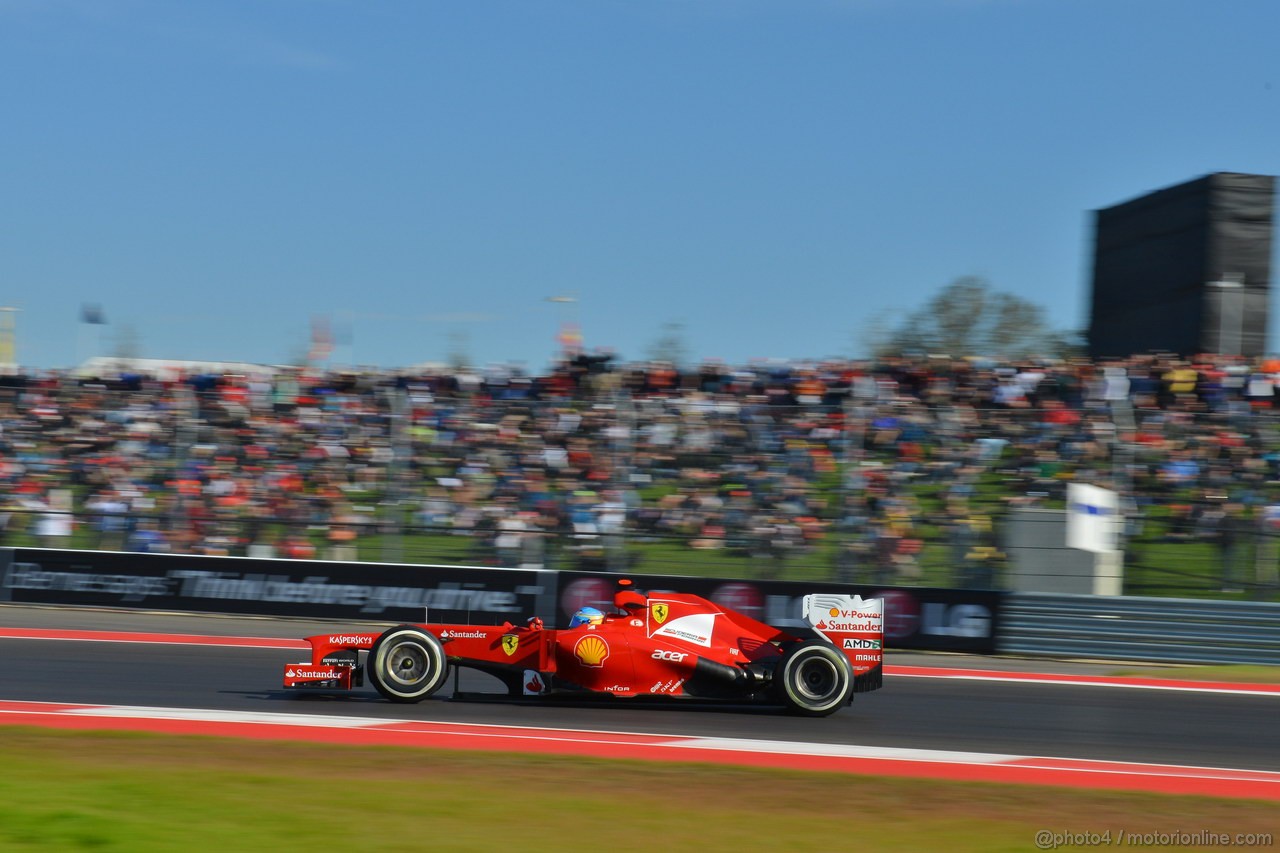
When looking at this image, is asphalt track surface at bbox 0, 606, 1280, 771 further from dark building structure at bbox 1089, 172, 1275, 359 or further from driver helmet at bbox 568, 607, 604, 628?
dark building structure at bbox 1089, 172, 1275, 359

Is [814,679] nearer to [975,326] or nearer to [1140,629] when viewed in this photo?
[1140,629]

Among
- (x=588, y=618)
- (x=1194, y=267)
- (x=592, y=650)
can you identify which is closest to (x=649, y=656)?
(x=592, y=650)

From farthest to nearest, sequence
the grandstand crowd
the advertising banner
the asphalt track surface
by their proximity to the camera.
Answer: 1. the advertising banner
2. the grandstand crowd
3. the asphalt track surface

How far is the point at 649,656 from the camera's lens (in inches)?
407

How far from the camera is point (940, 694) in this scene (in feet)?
41.8

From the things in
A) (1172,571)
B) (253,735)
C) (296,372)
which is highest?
(296,372)

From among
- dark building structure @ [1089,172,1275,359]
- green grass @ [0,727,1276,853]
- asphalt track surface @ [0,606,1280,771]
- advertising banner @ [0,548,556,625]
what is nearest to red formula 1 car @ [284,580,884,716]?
asphalt track surface @ [0,606,1280,771]

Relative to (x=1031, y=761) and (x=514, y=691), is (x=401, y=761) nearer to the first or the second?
(x=514, y=691)

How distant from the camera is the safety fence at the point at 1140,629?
1557cm

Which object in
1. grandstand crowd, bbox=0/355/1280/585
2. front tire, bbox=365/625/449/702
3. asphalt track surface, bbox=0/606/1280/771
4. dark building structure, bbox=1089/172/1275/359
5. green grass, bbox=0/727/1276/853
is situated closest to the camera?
green grass, bbox=0/727/1276/853

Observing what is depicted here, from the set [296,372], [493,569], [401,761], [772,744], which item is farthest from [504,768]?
[296,372]

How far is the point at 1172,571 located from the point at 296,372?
45.6 ft

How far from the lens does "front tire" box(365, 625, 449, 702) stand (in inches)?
416

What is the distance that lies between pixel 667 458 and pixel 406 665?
8849 mm
